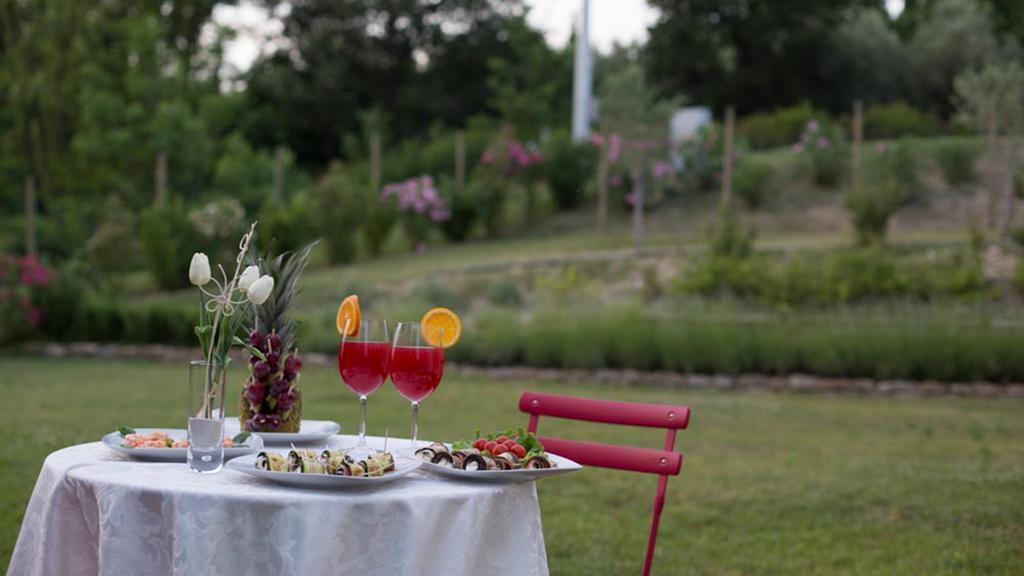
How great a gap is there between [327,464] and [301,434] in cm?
57

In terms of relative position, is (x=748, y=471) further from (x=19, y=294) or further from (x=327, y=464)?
(x=19, y=294)

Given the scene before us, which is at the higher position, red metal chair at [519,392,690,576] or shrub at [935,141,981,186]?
shrub at [935,141,981,186]

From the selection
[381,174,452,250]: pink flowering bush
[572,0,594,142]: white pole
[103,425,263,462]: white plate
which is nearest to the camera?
[103,425,263,462]: white plate

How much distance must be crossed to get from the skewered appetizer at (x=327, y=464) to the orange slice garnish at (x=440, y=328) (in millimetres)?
350

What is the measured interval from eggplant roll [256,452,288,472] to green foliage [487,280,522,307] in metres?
11.7

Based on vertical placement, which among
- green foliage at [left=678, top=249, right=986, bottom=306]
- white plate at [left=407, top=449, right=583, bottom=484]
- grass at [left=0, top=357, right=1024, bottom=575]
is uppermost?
green foliage at [left=678, top=249, right=986, bottom=306]

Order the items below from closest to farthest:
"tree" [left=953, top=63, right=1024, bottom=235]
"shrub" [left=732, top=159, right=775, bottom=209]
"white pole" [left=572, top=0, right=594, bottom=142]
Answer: "tree" [left=953, top=63, right=1024, bottom=235], "shrub" [left=732, top=159, right=775, bottom=209], "white pole" [left=572, top=0, right=594, bottom=142]

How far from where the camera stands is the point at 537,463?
2.30 m

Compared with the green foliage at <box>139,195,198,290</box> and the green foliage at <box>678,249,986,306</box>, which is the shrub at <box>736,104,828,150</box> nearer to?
the green foliage at <box>678,249,986,306</box>

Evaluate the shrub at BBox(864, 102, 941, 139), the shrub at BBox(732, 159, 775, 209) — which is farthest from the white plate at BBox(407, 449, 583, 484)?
the shrub at BBox(864, 102, 941, 139)

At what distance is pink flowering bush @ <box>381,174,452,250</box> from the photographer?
18.6 metres

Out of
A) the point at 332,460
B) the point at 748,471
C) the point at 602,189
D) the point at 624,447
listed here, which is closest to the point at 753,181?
the point at 602,189

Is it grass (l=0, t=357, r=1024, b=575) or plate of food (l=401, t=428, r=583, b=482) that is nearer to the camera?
plate of food (l=401, t=428, r=583, b=482)

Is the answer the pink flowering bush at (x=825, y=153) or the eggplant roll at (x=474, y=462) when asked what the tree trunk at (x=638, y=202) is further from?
the eggplant roll at (x=474, y=462)
